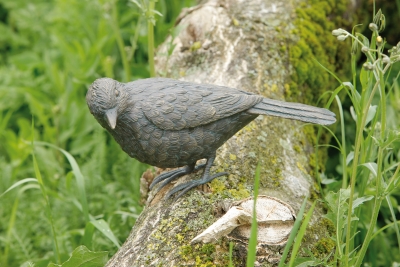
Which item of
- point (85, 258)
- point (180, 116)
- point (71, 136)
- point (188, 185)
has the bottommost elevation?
point (71, 136)

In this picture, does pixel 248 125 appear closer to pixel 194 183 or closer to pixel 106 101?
pixel 194 183

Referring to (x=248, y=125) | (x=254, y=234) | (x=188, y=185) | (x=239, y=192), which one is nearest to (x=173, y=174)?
(x=188, y=185)

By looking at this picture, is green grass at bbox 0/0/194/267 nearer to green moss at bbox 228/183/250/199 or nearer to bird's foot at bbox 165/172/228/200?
bird's foot at bbox 165/172/228/200

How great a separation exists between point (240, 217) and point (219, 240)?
162 millimetres

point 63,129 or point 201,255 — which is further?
point 63,129

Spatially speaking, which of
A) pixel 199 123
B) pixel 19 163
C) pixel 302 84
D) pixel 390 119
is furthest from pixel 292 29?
pixel 19 163

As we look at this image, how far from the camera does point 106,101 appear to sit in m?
2.69

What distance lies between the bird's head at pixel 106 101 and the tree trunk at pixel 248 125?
0.60 m

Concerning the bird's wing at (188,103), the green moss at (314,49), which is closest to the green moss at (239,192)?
the bird's wing at (188,103)

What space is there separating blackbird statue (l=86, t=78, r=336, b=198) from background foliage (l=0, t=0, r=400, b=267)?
62 cm

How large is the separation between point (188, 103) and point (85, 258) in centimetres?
97

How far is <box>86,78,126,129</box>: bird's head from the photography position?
2.69 meters

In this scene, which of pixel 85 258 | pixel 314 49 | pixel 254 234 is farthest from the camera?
pixel 314 49

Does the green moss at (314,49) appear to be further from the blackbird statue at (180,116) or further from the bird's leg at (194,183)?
the bird's leg at (194,183)
